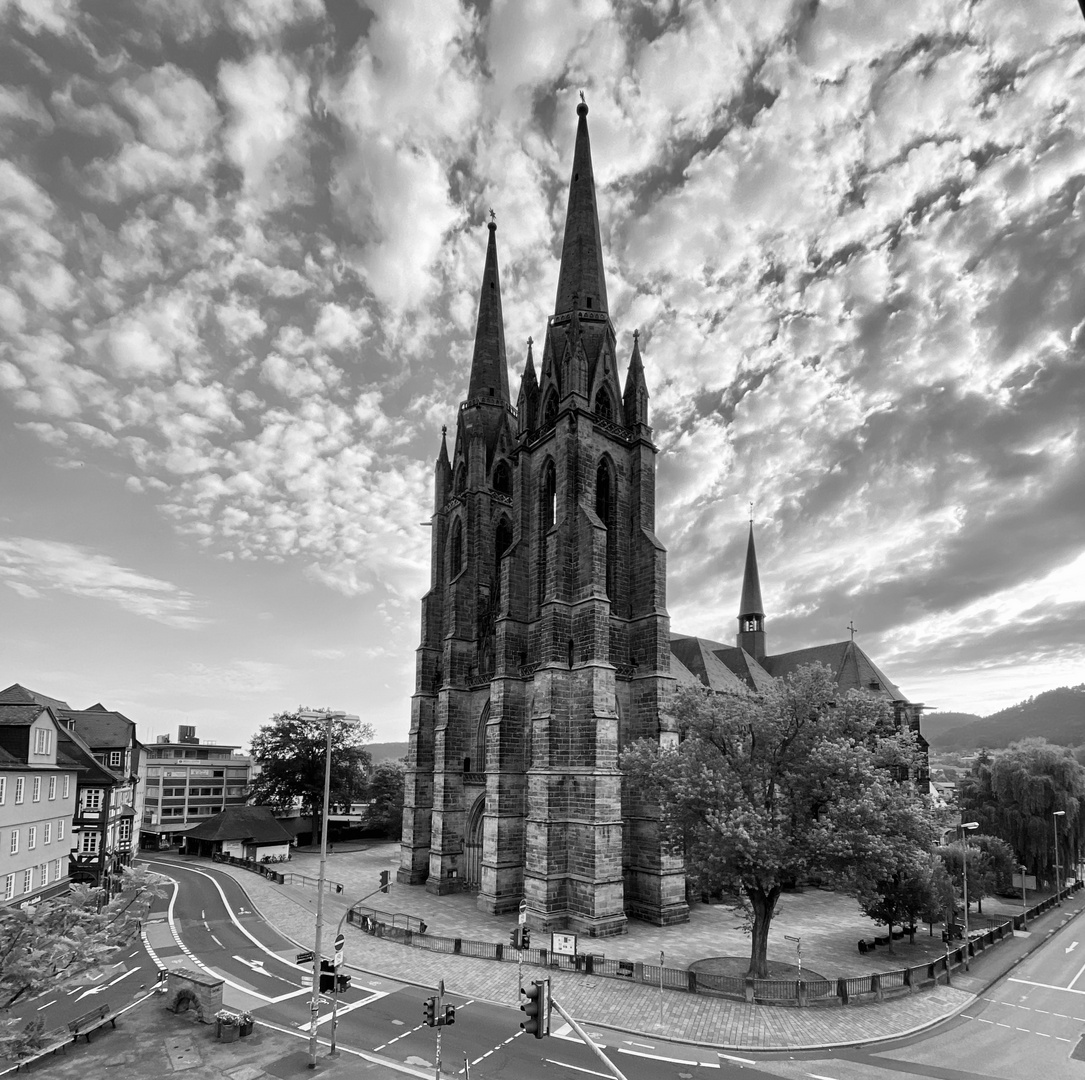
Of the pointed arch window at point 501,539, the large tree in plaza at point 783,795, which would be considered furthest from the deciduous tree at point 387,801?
the large tree in plaza at point 783,795

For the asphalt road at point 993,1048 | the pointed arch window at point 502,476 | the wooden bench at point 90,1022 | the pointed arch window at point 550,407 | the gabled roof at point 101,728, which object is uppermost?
the pointed arch window at point 550,407

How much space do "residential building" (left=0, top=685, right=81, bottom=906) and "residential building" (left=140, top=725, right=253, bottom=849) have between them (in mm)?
35799

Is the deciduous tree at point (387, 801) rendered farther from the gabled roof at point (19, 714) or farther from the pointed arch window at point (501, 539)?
the gabled roof at point (19, 714)

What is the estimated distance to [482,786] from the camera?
41062 mm

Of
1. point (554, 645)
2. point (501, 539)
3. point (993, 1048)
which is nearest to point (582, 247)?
point (501, 539)

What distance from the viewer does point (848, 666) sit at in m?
57.2

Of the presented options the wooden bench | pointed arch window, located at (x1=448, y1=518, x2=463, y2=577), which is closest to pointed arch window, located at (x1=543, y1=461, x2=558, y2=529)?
pointed arch window, located at (x1=448, y1=518, x2=463, y2=577)

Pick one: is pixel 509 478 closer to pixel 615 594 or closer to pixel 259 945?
pixel 615 594

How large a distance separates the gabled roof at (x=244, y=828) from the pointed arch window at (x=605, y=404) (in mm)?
42308

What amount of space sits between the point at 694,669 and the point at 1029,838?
2449 centimetres

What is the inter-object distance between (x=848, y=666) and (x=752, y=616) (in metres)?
13.9

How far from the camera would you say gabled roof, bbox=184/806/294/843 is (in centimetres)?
5431

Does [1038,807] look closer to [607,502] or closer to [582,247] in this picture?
[607,502]

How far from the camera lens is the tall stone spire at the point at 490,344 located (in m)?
50.7
